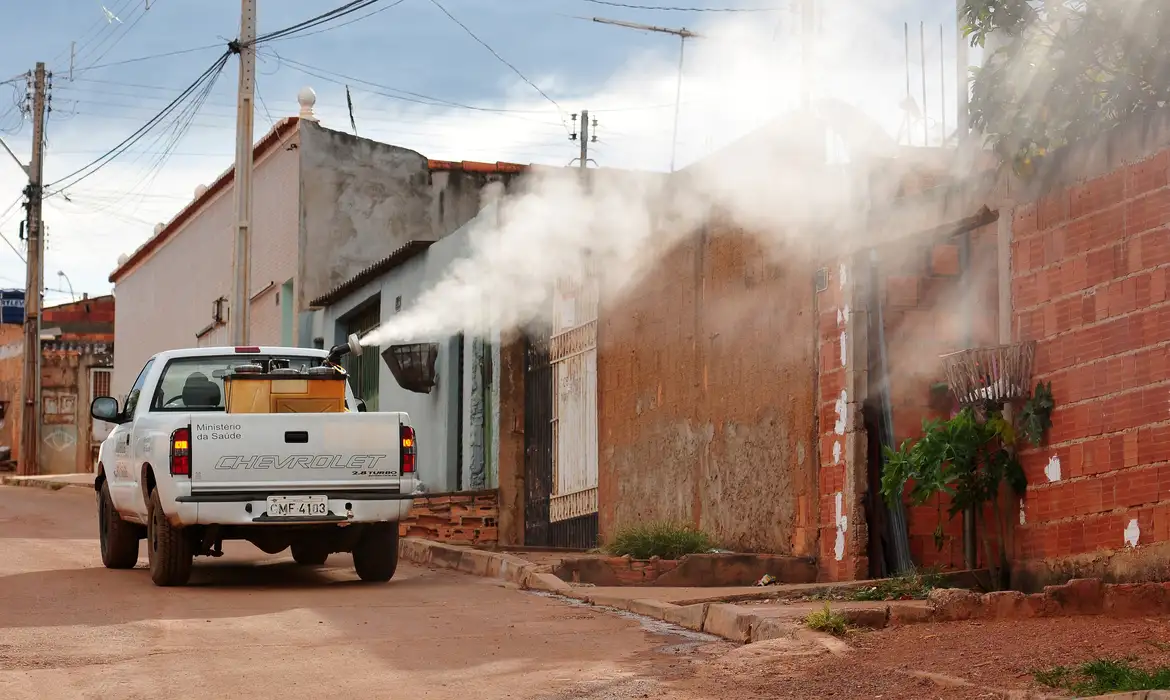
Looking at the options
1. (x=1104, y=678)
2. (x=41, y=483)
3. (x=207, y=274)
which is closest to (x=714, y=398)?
(x=1104, y=678)

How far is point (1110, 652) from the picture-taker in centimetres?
681

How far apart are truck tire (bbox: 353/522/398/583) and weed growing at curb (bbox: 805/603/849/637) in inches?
188

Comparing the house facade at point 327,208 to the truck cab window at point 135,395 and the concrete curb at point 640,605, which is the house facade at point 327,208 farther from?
the truck cab window at point 135,395

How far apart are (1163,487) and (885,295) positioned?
Answer: 305 centimetres

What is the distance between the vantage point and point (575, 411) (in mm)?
16688

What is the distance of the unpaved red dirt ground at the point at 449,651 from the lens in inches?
265

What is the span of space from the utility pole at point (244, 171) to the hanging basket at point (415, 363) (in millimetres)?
1990

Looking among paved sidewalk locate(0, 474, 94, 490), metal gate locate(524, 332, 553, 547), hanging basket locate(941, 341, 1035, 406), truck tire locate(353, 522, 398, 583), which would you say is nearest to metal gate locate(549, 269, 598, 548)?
metal gate locate(524, 332, 553, 547)

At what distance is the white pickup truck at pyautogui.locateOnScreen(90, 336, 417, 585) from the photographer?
1104 cm

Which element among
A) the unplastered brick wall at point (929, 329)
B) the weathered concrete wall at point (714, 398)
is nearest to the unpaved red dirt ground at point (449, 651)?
the weathered concrete wall at point (714, 398)

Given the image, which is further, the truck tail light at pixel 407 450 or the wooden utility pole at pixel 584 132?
the wooden utility pole at pixel 584 132

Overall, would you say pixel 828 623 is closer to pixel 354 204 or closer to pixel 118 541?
pixel 118 541

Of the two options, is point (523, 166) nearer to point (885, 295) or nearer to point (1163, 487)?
point (885, 295)

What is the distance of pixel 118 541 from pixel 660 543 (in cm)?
441
